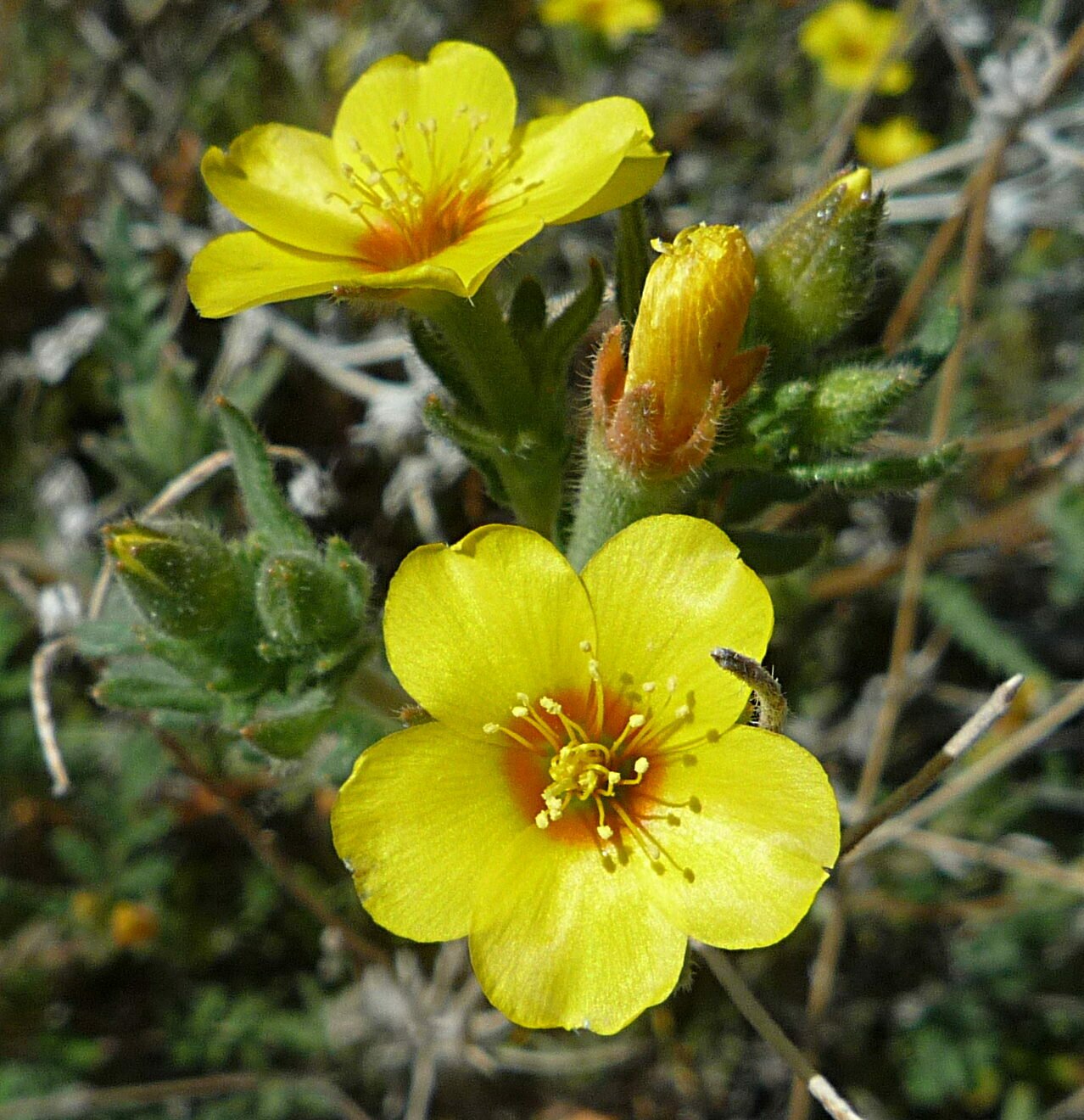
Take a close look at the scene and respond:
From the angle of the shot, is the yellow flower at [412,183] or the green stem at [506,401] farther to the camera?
the green stem at [506,401]

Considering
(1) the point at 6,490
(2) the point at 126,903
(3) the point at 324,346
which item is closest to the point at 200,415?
(3) the point at 324,346

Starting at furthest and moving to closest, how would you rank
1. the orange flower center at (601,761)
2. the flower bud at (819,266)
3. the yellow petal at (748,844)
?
the flower bud at (819,266)
the orange flower center at (601,761)
the yellow petal at (748,844)

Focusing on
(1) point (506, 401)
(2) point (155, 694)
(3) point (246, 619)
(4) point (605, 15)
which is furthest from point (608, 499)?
(4) point (605, 15)

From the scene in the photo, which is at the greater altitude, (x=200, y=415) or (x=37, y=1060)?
(x=200, y=415)

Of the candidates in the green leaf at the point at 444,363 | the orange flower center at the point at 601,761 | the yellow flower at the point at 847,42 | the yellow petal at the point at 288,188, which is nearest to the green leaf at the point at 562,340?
the green leaf at the point at 444,363

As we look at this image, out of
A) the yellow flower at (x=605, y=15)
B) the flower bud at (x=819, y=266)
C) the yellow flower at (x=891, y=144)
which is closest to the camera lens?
the flower bud at (x=819, y=266)

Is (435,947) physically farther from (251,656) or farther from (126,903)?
(251,656)

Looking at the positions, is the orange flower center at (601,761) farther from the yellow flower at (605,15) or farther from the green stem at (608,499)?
the yellow flower at (605,15)
